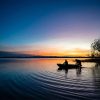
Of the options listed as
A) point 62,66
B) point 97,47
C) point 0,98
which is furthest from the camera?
point 97,47

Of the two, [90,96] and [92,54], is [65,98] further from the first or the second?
[92,54]

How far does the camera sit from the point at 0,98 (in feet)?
49.8

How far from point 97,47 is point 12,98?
266ft

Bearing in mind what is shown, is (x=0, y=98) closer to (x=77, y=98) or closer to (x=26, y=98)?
(x=26, y=98)

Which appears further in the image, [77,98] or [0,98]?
[0,98]

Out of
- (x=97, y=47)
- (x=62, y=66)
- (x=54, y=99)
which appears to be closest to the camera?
(x=54, y=99)

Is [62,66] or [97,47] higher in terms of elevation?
[97,47]

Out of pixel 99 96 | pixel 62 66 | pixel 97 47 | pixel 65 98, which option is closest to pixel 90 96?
pixel 99 96

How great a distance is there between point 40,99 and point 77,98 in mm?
3306

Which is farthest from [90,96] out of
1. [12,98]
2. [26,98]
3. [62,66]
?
[62,66]

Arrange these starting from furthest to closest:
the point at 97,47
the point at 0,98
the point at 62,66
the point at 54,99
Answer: the point at 97,47 < the point at 62,66 < the point at 0,98 < the point at 54,99

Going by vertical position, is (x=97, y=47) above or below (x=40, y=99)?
above

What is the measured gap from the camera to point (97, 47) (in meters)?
89.9

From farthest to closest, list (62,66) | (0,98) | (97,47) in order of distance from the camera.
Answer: (97,47), (62,66), (0,98)
